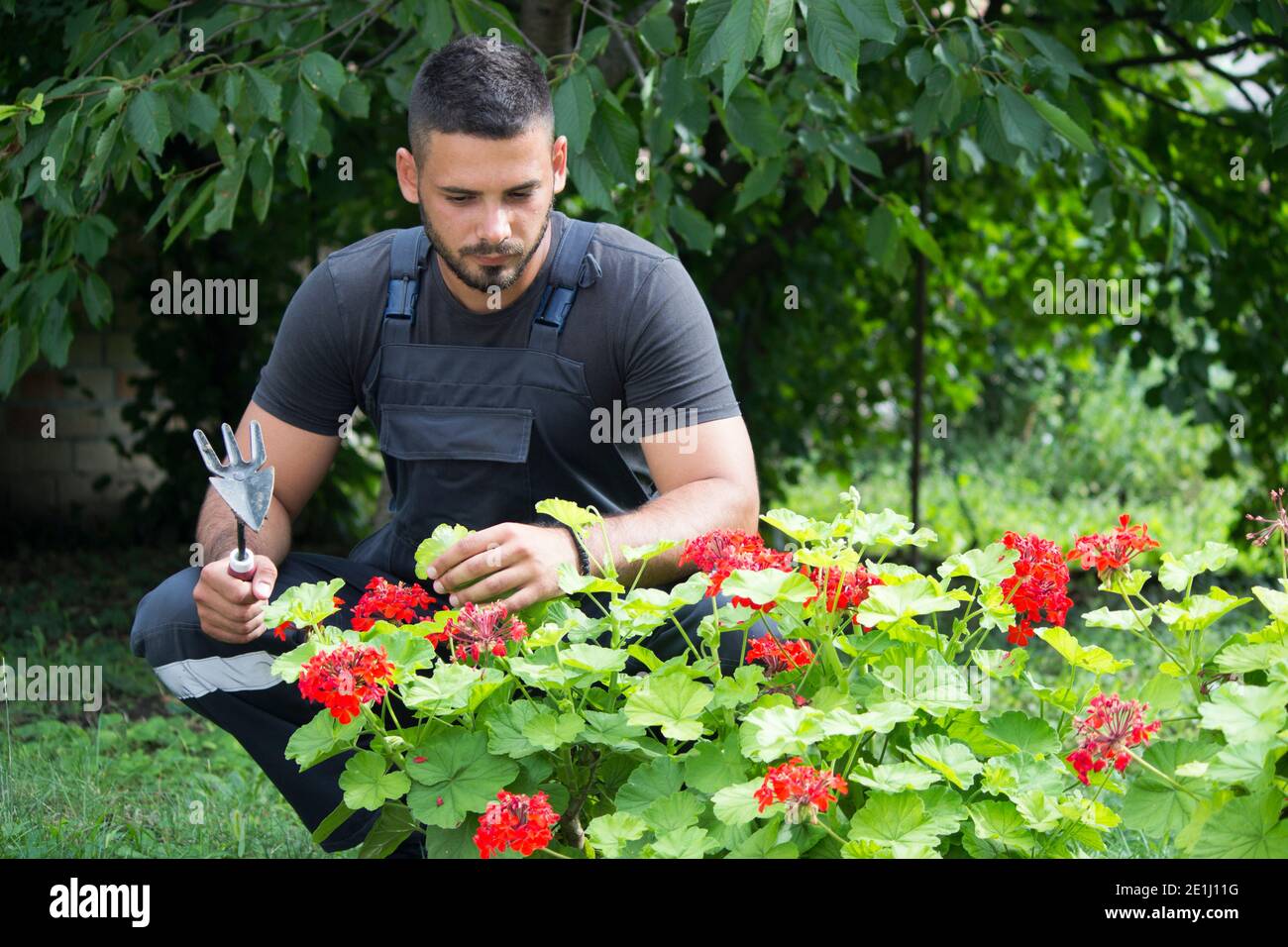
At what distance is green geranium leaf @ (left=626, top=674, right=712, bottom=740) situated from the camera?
4.93ft

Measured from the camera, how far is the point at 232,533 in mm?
2412

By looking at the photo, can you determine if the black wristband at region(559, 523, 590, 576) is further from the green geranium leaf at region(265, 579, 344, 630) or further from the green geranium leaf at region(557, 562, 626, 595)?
the green geranium leaf at region(265, 579, 344, 630)

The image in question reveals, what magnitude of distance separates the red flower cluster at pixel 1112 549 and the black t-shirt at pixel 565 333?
3.04ft

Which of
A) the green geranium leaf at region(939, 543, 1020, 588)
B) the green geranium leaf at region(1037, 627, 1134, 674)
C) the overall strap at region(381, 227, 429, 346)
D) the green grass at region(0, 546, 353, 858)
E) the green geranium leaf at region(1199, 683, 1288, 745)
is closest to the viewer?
the green geranium leaf at region(1199, 683, 1288, 745)

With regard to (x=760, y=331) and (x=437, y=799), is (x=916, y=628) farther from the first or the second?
(x=760, y=331)

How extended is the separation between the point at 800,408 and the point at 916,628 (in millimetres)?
5250

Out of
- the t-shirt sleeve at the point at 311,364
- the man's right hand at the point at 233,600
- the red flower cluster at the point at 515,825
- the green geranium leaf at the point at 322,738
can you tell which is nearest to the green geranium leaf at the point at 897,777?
the red flower cluster at the point at 515,825

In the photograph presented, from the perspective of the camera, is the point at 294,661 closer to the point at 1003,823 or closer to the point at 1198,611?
the point at 1003,823

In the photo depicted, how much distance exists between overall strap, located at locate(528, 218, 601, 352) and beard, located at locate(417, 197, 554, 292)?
9 cm

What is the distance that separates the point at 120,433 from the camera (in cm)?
677

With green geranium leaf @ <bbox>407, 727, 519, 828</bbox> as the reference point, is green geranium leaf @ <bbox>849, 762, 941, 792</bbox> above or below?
above

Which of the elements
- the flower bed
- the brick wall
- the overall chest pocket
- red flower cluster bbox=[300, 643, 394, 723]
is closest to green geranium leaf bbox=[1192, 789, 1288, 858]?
the flower bed

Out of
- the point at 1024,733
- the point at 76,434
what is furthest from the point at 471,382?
the point at 76,434
